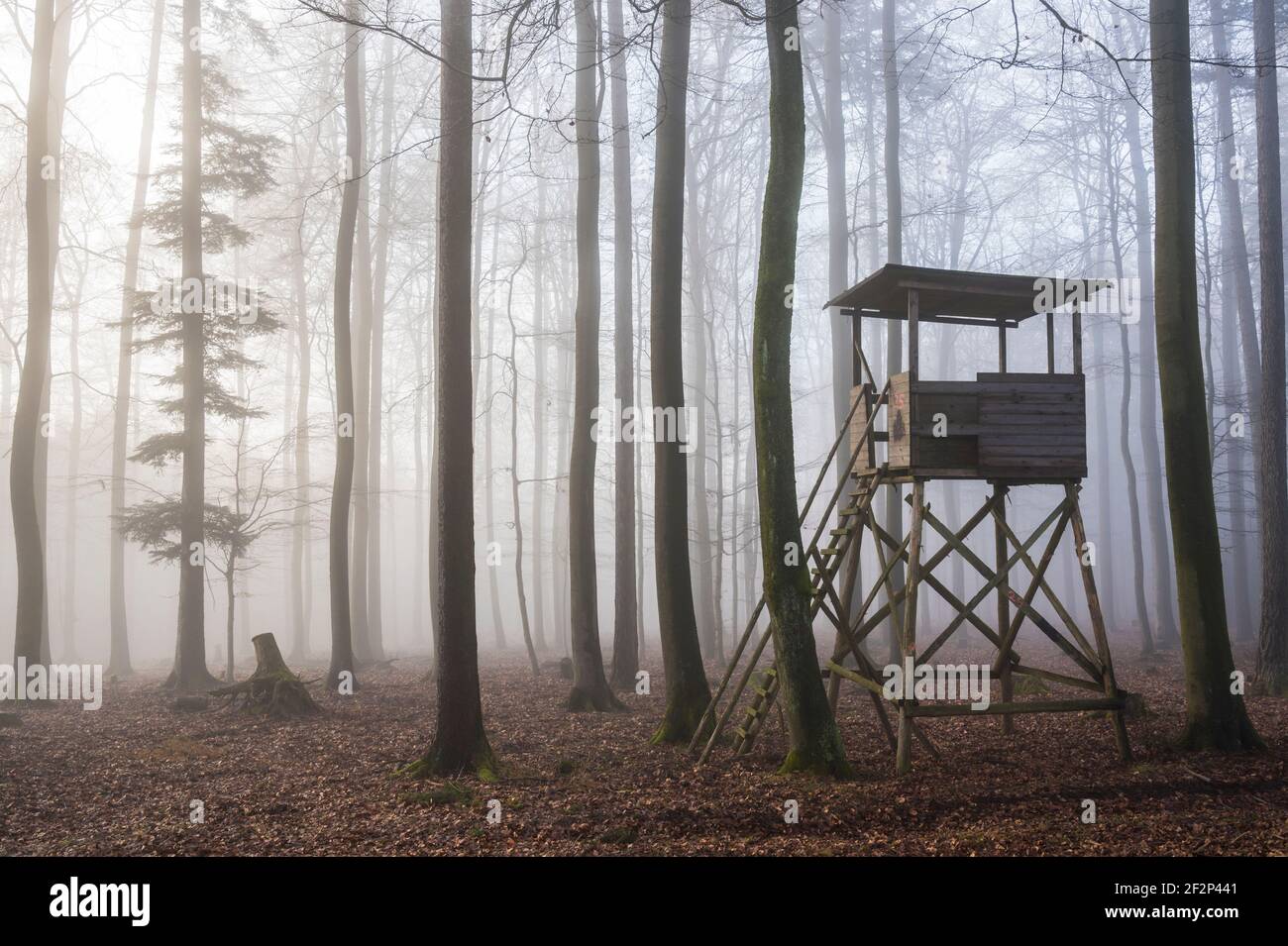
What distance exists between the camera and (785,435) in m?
9.14

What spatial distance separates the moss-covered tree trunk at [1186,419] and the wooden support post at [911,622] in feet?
8.62

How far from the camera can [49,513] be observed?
48125mm

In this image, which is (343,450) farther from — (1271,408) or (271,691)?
(1271,408)

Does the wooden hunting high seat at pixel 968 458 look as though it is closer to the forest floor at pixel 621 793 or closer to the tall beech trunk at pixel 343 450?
the forest floor at pixel 621 793

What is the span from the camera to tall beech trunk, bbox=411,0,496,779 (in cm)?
898

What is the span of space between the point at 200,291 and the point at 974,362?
3819 cm

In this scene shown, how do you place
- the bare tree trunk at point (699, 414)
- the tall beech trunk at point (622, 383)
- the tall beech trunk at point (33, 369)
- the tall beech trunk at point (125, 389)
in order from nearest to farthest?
the tall beech trunk at point (33, 369) < the tall beech trunk at point (622, 383) < the tall beech trunk at point (125, 389) < the bare tree trunk at point (699, 414)

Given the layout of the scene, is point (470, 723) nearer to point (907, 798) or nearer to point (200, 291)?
point (907, 798)

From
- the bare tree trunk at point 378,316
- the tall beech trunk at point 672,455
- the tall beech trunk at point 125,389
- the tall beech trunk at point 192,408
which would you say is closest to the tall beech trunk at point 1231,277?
the tall beech trunk at point 672,455

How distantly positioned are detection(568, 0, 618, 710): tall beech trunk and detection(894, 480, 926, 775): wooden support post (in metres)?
5.54

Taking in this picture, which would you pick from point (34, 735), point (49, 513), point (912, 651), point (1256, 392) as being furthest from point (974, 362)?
point (49, 513)

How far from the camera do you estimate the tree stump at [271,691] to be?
13.2 metres

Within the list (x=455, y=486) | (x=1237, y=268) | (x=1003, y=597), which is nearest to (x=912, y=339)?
(x=1003, y=597)
